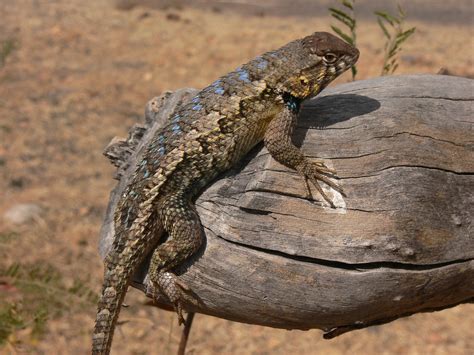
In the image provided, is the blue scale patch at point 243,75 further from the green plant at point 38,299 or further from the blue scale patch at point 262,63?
the green plant at point 38,299

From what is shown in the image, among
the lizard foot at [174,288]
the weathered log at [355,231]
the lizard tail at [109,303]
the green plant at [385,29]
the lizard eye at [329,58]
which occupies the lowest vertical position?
the lizard tail at [109,303]

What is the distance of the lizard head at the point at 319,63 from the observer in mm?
3561

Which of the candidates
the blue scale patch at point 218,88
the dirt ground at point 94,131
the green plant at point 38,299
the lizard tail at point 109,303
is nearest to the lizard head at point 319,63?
the blue scale patch at point 218,88

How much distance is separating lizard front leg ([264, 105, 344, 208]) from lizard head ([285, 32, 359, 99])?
23cm

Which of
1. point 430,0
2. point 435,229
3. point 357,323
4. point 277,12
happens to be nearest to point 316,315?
point 357,323

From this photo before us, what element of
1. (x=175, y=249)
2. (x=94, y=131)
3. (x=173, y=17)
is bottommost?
(x=94, y=131)

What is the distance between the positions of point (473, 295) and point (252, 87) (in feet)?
5.19

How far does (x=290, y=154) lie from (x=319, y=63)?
30.1 inches

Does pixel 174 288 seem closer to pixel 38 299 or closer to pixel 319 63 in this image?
pixel 319 63

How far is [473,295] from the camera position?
3213 mm

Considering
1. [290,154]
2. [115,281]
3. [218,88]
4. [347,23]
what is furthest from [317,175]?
[347,23]

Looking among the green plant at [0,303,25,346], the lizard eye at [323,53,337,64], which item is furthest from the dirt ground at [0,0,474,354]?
the lizard eye at [323,53,337,64]

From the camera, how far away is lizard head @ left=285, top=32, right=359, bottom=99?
11.7 feet

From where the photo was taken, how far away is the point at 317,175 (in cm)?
302
